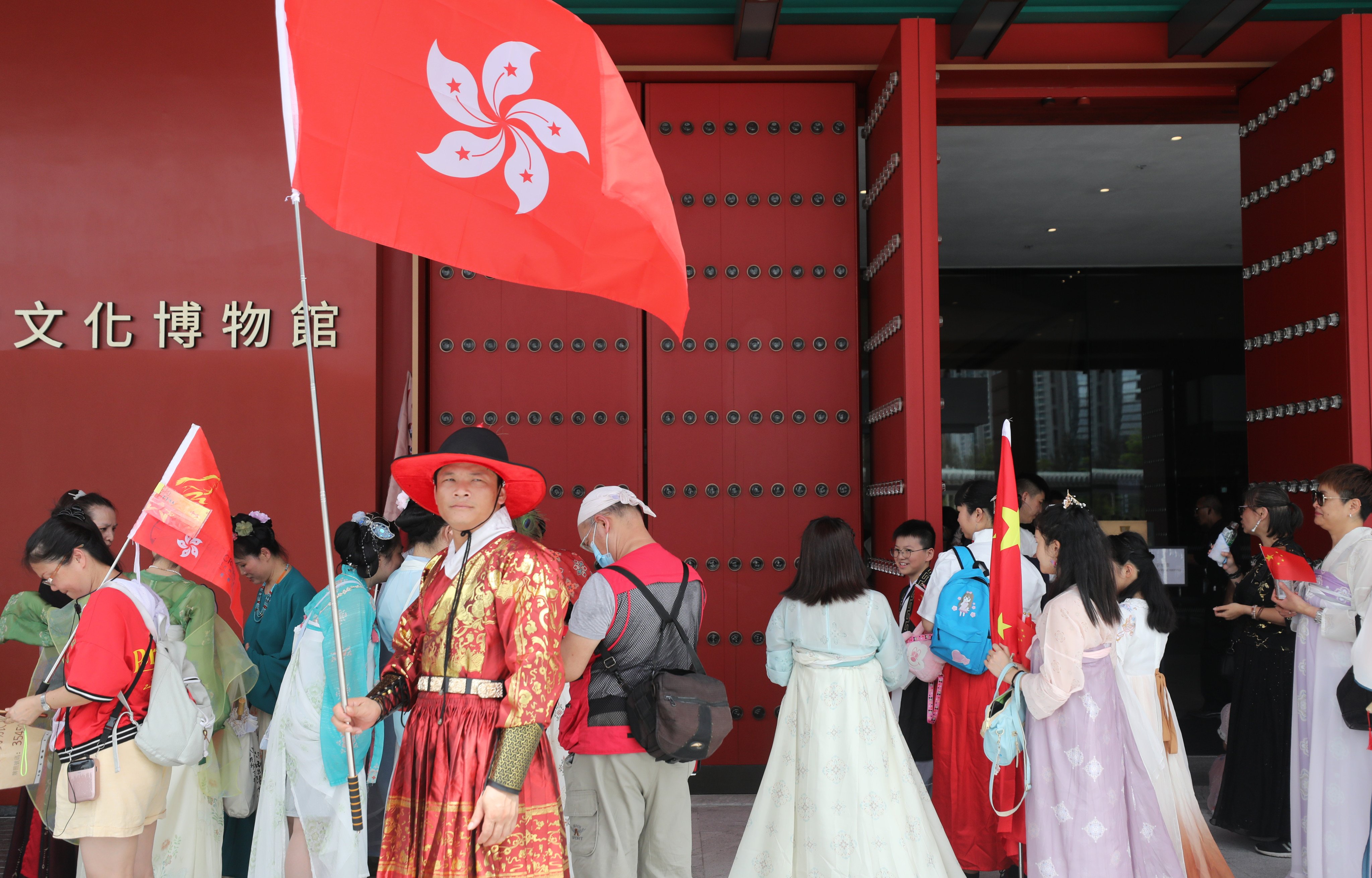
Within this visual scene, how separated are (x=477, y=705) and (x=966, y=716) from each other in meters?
2.51

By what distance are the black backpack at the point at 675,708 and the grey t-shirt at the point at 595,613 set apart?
94 millimetres

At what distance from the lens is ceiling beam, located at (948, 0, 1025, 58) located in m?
5.32

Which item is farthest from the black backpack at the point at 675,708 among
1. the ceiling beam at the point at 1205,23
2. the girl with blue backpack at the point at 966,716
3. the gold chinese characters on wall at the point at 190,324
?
the ceiling beam at the point at 1205,23

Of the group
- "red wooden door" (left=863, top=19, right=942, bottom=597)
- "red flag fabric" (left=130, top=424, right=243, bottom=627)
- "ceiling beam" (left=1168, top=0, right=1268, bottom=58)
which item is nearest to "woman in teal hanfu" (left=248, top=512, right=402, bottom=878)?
"red flag fabric" (left=130, top=424, right=243, bottom=627)

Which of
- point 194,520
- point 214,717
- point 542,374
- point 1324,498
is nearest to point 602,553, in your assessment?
point 194,520

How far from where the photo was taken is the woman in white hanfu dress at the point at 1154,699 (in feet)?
13.0

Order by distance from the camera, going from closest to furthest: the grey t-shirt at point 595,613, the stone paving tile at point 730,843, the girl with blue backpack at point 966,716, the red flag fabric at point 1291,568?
the grey t-shirt at point 595,613 < the girl with blue backpack at point 966,716 < the red flag fabric at point 1291,568 < the stone paving tile at point 730,843

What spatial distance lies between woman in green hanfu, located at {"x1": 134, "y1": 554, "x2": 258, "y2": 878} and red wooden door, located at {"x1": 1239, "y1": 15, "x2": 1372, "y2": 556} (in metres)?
5.30

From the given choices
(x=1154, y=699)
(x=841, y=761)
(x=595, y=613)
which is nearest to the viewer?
(x=595, y=613)

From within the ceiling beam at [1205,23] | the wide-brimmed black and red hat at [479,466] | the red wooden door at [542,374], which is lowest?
the wide-brimmed black and red hat at [479,466]

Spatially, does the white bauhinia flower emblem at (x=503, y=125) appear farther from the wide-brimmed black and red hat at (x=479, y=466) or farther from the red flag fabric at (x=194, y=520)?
the red flag fabric at (x=194, y=520)

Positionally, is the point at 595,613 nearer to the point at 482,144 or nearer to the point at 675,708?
the point at 675,708

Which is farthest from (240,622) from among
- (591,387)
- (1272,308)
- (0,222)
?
(1272,308)

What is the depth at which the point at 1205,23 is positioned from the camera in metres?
5.42
